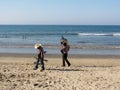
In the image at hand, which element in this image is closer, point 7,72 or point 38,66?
point 7,72

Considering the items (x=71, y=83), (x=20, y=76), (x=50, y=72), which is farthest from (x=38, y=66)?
(x=71, y=83)

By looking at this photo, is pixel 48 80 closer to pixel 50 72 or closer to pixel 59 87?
pixel 59 87

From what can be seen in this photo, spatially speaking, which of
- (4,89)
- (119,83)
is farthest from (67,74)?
(4,89)

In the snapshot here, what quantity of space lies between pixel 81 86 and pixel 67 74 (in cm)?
248

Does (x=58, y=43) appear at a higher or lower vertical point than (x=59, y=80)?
lower

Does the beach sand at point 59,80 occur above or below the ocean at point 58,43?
above

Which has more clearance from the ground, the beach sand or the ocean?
the beach sand

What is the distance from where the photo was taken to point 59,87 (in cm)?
1102

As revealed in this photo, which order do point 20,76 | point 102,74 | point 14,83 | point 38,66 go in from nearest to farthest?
point 14,83
point 20,76
point 102,74
point 38,66

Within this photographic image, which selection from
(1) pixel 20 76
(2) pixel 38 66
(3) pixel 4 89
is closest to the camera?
(3) pixel 4 89

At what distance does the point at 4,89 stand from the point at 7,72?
10.9 ft

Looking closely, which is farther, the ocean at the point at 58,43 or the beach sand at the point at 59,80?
the ocean at the point at 58,43

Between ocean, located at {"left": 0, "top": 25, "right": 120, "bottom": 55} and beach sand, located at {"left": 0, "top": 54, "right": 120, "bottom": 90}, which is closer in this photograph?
beach sand, located at {"left": 0, "top": 54, "right": 120, "bottom": 90}

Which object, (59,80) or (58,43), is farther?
(58,43)
